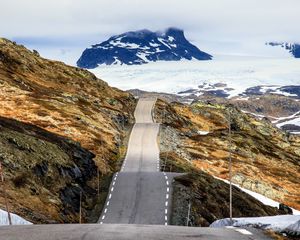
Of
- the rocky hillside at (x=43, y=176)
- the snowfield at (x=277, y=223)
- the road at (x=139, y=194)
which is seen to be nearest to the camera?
the snowfield at (x=277, y=223)

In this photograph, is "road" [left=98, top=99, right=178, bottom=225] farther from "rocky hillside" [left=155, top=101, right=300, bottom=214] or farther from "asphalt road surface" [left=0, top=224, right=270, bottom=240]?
→ "asphalt road surface" [left=0, top=224, right=270, bottom=240]

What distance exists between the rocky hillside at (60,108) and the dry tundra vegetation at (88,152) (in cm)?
27

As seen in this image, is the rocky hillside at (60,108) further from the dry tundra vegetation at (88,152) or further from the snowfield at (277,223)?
the snowfield at (277,223)

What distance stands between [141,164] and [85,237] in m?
93.9

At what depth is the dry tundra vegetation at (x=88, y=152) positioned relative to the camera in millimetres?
65750

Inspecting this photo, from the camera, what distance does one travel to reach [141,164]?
364ft

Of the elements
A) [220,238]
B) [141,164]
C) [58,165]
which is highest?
[220,238]

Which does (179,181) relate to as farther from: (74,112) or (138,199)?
(74,112)

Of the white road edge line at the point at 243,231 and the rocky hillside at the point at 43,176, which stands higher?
the white road edge line at the point at 243,231

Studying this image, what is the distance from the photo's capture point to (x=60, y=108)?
137000 mm

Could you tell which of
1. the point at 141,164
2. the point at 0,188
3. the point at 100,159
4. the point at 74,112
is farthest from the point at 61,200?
the point at 74,112

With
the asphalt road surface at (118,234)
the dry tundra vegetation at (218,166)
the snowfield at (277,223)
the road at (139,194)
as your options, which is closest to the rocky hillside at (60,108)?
the road at (139,194)

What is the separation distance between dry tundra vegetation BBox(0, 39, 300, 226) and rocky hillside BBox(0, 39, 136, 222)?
0.27m

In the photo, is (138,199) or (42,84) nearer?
(138,199)
